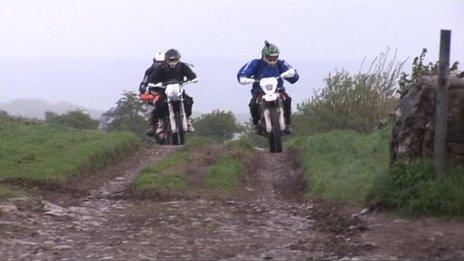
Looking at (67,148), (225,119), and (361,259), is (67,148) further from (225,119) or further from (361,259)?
(225,119)

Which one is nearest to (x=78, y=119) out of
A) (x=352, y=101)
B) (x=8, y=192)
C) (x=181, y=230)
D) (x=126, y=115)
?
(x=126, y=115)

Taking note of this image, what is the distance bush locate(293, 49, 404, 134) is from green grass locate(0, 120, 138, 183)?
6879 millimetres

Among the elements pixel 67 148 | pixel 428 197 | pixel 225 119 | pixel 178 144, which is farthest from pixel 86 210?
pixel 225 119

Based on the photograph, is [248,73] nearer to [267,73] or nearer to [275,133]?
[267,73]

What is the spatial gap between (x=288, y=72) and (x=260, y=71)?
51 centimetres

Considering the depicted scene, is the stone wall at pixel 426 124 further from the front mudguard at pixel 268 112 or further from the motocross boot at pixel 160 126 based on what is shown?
the motocross boot at pixel 160 126

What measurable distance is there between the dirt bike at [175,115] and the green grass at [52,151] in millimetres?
730

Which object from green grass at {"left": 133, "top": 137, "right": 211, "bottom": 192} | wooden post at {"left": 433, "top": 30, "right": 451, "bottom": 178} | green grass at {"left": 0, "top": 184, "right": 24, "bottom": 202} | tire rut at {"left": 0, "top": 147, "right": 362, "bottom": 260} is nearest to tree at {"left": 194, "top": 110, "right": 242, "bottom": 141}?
green grass at {"left": 133, "top": 137, "right": 211, "bottom": 192}

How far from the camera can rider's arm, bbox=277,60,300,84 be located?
16.0 meters

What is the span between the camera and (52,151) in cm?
1520

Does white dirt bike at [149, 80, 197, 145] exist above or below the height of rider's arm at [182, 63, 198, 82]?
below

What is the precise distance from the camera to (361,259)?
732 cm

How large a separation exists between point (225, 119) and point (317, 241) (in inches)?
1050

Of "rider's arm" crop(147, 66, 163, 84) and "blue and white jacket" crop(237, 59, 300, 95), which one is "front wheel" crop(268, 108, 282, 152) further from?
"rider's arm" crop(147, 66, 163, 84)
